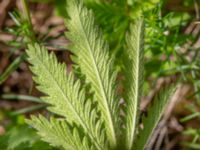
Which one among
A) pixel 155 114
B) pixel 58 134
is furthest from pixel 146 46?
pixel 58 134

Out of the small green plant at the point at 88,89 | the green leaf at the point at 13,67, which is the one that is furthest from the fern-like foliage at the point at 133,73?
the green leaf at the point at 13,67

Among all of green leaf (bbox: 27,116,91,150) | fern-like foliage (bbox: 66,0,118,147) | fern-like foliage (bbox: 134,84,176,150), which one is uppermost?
fern-like foliage (bbox: 66,0,118,147)

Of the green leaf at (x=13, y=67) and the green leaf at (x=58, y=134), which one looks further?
the green leaf at (x=13, y=67)

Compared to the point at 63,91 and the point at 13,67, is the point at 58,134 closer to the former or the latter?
the point at 63,91

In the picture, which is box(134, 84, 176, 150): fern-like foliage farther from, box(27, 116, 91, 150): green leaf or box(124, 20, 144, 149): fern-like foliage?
box(27, 116, 91, 150): green leaf

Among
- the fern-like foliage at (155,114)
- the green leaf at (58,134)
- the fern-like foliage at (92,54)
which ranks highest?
the fern-like foliage at (92,54)

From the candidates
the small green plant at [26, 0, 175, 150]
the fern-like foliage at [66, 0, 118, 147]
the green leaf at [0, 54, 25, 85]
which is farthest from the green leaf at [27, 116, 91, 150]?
the green leaf at [0, 54, 25, 85]

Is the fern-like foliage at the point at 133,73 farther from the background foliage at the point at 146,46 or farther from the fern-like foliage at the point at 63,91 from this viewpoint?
the background foliage at the point at 146,46

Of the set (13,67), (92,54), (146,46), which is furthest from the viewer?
(13,67)
